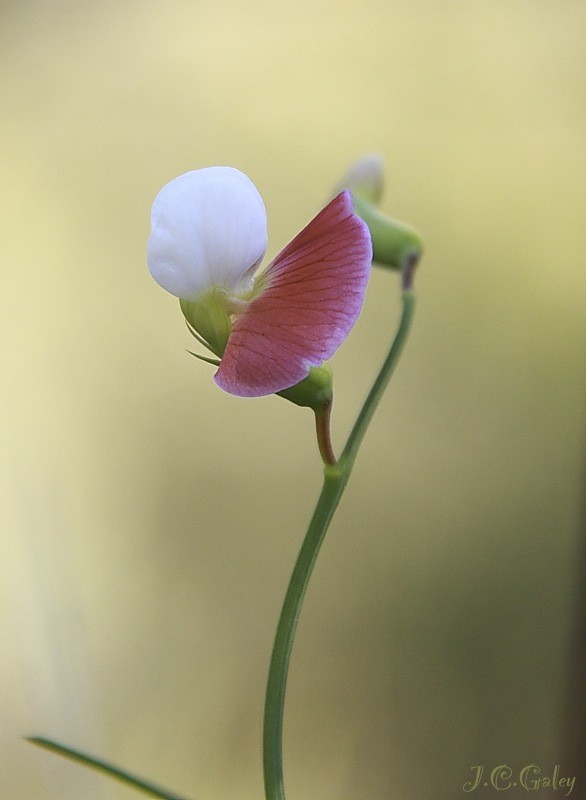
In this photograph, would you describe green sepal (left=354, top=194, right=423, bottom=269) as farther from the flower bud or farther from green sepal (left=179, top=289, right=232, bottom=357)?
green sepal (left=179, top=289, right=232, bottom=357)

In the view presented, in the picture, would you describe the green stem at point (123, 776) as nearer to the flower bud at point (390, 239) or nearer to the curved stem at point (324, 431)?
the curved stem at point (324, 431)

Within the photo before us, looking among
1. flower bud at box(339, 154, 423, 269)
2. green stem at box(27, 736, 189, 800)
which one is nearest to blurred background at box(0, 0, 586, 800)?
flower bud at box(339, 154, 423, 269)

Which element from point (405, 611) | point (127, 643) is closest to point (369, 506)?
point (405, 611)

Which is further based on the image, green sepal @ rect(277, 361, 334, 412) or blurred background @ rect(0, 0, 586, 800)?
blurred background @ rect(0, 0, 586, 800)

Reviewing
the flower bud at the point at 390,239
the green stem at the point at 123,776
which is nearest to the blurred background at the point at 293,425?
the flower bud at the point at 390,239

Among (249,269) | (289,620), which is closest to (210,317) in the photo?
(249,269)

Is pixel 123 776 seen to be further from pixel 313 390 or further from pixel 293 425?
pixel 293 425
